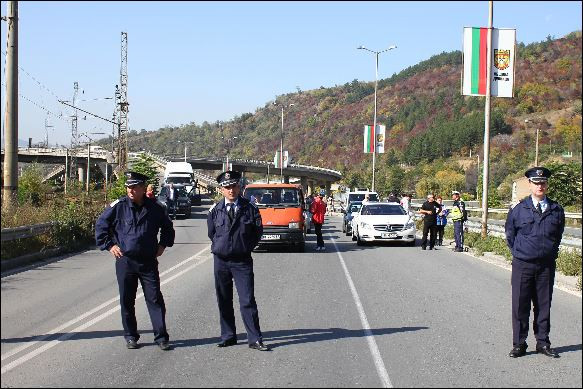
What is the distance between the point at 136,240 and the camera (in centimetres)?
770

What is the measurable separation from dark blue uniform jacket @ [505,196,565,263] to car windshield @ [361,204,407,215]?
17.3 m

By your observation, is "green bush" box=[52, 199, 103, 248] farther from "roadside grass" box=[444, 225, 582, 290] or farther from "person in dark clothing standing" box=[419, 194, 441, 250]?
"roadside grass" box=[444, 225, 582, 290]

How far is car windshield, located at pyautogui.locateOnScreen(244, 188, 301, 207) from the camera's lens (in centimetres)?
2203

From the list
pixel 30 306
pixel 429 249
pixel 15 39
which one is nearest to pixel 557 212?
pixel 30 306

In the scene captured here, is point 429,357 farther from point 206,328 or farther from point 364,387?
point 206,328

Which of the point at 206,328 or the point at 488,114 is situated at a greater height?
the point at 488,114

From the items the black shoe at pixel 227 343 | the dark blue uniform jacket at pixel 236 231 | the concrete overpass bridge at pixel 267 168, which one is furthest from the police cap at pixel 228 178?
the concrete overpass bridge at pixel 267 168

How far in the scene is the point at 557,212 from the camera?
7.68 m

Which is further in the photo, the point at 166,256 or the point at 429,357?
the point at 166,256

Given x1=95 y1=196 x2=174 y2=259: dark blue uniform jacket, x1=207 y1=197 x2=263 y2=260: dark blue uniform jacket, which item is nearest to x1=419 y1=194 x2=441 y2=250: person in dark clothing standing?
x1=207 y1=197 x2=263 y2=260: dark blue uniform jacket

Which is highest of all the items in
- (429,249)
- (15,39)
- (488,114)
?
(15,39)

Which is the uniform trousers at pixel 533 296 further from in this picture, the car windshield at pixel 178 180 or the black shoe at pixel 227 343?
the car windshield at pixel 178 180

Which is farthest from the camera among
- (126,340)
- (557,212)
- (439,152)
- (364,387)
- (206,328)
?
(439,152)

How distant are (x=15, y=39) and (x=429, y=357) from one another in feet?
55.2
